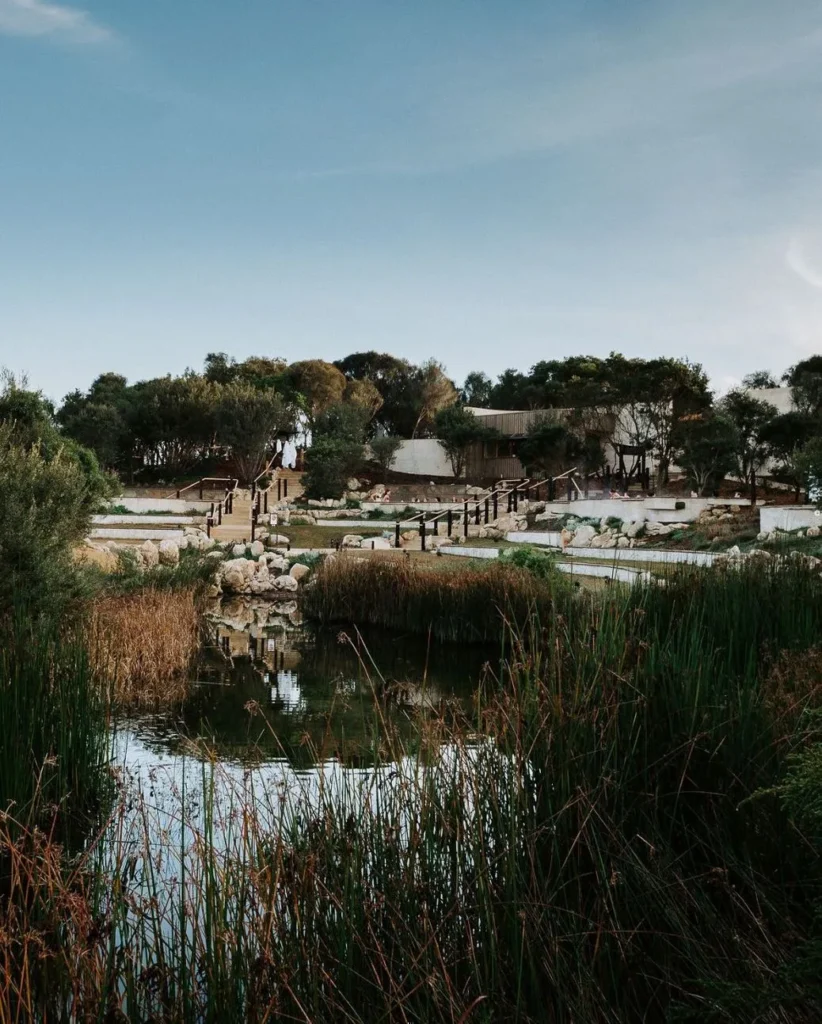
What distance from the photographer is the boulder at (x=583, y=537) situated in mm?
18297

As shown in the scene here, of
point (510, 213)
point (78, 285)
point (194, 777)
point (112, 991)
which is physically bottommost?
point (194, 777)

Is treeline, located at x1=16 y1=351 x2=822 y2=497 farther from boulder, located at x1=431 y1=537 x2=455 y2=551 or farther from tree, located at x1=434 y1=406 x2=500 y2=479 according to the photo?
boulder, located at x1=431 y1=537 x2=455 y2=551

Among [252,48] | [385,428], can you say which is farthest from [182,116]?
[385,428]

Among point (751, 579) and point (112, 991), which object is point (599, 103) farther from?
point (112, 991)

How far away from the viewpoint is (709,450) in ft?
77.0

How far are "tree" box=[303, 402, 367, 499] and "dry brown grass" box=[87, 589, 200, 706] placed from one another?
19753 mm

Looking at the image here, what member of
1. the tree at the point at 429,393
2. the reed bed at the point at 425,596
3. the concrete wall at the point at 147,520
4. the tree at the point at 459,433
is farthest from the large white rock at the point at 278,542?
the tree at the point at 429,393

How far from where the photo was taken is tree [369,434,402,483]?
34375 mm

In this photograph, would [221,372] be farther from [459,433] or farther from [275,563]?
[275,563]

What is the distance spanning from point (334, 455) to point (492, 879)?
27.0 metres

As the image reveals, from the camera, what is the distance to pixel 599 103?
13.2 metres

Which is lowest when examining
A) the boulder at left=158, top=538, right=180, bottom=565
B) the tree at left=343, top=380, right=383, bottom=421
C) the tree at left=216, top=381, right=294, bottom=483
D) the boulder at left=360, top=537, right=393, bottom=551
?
the boulder at left=360, top=537, right=393, bottom=551

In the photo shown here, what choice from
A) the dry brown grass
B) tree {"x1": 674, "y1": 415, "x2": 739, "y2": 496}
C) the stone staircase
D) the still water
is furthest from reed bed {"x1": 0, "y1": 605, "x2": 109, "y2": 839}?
tree {"x1": 674, "y1": 415, "x2": 739, "y2": 496}

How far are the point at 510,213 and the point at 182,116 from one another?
6208 millimetres
